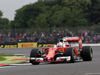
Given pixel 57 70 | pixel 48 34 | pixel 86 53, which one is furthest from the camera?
pixel 48 34

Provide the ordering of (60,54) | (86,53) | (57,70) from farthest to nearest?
1. (86,53)
2. (60,54)
3. (57,70)

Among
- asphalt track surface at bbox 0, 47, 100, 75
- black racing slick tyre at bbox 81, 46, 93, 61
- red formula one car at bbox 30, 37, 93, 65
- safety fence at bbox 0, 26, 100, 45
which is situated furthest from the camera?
safety fence at bbox 0, 26, 100, 45

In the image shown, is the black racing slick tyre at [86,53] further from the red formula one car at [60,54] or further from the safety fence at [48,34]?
the safety fence at [48,34]

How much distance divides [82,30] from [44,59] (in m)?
23.9

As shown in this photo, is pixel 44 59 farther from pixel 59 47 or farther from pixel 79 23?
pixel 79 23

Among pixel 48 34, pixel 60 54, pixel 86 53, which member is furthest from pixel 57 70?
pixel 48 34

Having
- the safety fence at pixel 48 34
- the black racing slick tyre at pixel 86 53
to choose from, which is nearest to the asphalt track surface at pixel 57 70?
the black racing slick tyre at pixel 86 53

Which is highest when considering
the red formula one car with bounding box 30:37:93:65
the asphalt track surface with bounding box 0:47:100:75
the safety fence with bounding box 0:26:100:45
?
the safety fence with bounding box 0:26:100:45

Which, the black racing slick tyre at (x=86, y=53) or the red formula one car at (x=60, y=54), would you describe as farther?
the black racing slick tyre at (x=86, y=53)

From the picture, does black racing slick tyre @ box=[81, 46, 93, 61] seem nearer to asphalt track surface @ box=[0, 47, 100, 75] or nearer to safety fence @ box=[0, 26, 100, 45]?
asphalt track surface @ box=[0, 47, 100, 75]

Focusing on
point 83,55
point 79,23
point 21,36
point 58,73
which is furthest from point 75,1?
point 58,73

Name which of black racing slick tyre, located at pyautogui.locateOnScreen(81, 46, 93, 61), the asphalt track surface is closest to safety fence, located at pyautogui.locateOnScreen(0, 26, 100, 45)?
black racing slick tyre, located at pyautogui.locateOnScreen(81, 46, 93, 61)

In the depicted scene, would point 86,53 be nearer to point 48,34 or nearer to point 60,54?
point 60,54

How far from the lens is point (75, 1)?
8312cm
